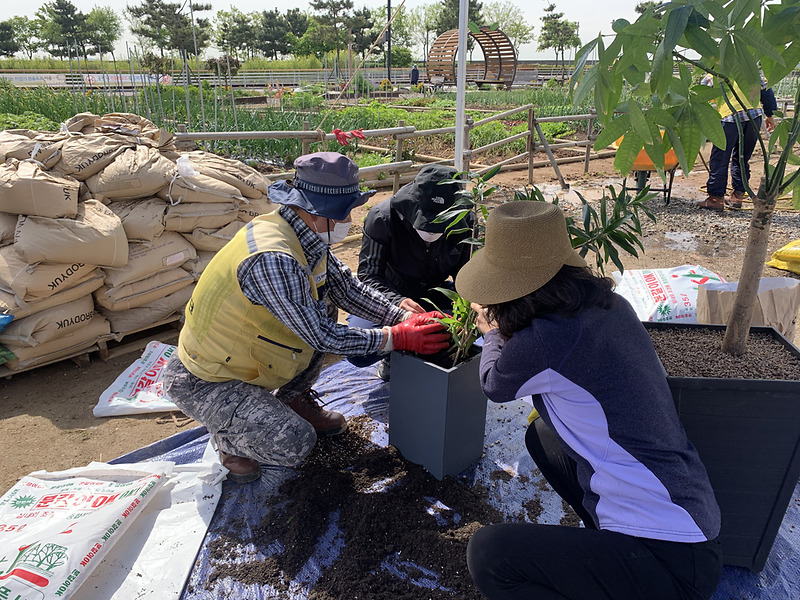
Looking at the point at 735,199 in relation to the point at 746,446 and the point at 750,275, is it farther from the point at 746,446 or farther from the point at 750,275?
the point at 746,446

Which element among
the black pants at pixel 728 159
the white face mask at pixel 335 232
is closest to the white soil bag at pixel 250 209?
the white face mask at pixel 335 232

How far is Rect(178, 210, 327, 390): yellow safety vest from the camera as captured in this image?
178 cm

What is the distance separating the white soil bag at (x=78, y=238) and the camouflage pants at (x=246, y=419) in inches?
41.0

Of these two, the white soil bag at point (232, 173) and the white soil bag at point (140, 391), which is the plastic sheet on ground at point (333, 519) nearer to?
the white soil bag at point (140, 391)

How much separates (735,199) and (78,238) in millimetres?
6131

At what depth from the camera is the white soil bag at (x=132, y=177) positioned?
9.23 ft

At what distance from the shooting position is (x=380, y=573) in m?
1.61

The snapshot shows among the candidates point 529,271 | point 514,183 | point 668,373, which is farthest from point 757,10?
point 514,183

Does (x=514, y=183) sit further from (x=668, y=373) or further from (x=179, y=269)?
(x=668, y=373)

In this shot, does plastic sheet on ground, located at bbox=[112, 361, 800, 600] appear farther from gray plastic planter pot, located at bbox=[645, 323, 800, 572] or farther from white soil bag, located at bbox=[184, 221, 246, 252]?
white soil bag, located at bbox=[184, 221, 246, 252]

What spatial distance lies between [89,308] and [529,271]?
2401mm

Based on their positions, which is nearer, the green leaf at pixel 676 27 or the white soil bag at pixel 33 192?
the green leaf at pixel 676 27

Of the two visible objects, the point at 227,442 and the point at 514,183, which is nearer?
the point at 227,442

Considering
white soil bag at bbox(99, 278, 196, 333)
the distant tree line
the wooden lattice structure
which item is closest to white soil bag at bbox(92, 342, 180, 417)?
white soil bag at bbox(99, 278, 196, 333)
